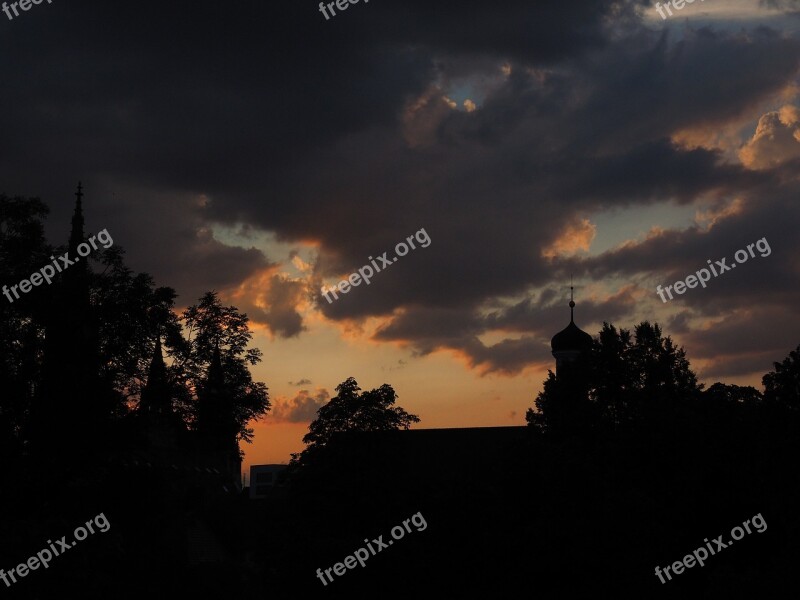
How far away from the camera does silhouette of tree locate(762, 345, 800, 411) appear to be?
49.8 metres

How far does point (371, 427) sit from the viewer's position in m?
60.2

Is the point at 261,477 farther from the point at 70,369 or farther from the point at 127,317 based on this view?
the point at 70,369

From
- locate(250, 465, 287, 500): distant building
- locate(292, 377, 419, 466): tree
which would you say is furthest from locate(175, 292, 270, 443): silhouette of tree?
locate(250, 465, 287, 500): distant building

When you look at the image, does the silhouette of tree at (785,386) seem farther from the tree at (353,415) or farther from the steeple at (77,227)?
the steeple at (77,227)

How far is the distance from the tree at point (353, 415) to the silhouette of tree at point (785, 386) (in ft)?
60.6

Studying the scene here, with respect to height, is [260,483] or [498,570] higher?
[260,483]

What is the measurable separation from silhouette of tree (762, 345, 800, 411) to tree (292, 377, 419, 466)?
1847cm

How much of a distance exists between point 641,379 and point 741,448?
13.9 m

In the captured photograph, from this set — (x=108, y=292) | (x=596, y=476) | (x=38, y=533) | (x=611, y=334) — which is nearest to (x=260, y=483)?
(x=611, y=334)

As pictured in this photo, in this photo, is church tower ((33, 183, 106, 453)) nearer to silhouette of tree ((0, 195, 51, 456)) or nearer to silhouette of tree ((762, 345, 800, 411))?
silhouette of tree ((0, 195, 51, 456))

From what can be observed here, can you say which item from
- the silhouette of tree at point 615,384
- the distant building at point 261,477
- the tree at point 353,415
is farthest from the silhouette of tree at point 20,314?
the distant building at point 261,477

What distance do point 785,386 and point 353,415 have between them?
2103 centimetres

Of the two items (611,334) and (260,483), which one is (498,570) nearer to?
(611,334)

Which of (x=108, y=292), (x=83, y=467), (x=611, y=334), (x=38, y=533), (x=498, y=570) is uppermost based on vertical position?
(x=108, y=292)
